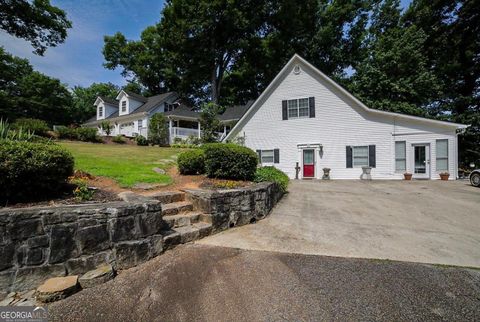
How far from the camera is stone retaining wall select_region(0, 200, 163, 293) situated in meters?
2.66

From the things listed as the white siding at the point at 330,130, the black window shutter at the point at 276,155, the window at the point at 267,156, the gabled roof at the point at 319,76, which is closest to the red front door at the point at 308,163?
the white siding at the point at 330,130

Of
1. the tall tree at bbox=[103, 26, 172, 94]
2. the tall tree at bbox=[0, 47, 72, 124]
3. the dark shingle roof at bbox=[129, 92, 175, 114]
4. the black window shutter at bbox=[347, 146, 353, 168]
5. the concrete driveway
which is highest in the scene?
the tall tree at bbox=[103, 26, 172, 94]

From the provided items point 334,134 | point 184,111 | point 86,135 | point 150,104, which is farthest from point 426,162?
point 150,104

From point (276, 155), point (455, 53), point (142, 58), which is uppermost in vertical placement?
point (142, 58)

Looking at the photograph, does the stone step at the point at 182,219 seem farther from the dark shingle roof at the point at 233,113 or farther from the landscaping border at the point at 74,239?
the dark shingle roof at the point at 233,113

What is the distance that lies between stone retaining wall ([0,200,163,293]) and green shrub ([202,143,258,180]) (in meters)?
3.18

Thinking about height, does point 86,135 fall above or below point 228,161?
above

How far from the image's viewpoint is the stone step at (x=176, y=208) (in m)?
4.65

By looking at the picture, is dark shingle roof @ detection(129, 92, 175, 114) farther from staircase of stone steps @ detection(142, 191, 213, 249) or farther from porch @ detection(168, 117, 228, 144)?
staircase of stone steps @ detection(142, 191, 213, 249)

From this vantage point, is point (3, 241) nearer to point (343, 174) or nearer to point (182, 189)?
point (182, 189)

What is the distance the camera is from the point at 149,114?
24.2 m

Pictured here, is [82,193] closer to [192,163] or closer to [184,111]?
[192,163]

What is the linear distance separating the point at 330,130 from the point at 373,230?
10578 millimetres

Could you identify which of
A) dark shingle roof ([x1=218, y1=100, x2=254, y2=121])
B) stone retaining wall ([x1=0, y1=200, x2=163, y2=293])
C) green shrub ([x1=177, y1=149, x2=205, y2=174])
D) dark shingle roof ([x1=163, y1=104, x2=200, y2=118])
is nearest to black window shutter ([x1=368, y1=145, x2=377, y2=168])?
green shrub ([x1=177, y1=149, x2=205, y2=174])
